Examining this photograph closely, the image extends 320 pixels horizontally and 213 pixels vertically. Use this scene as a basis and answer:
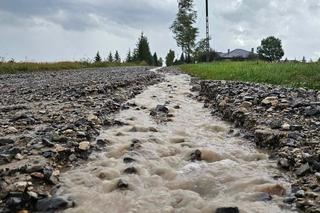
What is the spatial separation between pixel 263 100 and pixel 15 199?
755 centimetres

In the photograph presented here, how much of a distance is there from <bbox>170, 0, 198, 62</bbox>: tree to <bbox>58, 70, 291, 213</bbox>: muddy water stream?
75.7 m

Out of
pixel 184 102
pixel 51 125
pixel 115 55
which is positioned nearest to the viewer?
pixel 51 125

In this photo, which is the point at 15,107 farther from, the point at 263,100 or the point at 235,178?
the point at 235,178

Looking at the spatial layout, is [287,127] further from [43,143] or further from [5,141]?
[5,141]

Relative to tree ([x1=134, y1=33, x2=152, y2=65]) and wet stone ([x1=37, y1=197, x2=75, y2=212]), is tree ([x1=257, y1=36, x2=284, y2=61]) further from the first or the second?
wet stone ([x1=37, y1=197, x2=75, y2=212])

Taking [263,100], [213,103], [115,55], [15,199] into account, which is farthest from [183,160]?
[115,55]

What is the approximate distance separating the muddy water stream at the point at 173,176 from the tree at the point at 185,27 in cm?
7566

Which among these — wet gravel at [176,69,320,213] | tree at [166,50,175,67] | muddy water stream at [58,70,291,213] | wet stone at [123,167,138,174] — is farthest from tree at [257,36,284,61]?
wet stone at [123,167,138,174]

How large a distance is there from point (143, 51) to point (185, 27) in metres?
30.7

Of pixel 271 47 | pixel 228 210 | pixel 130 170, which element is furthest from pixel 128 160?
pixel 271 47

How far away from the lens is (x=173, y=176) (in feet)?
20.3

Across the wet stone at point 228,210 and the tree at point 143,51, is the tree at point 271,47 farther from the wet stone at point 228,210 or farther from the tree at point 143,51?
the wet stone at point 228,210

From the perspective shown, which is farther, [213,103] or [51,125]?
[213,103]

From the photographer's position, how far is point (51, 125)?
357 inches
